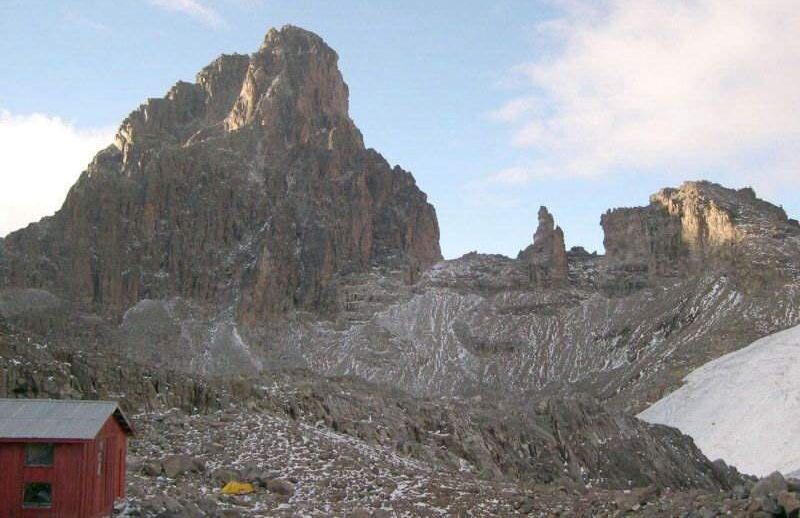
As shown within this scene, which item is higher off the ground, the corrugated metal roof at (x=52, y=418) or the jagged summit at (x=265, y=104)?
the jagged summit at (x=265, y=104)

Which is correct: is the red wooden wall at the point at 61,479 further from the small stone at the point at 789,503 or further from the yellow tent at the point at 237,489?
the small stone at the point at 789,503

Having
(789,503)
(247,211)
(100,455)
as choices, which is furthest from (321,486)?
(247,211)

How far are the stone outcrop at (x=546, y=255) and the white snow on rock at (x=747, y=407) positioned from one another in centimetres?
4668

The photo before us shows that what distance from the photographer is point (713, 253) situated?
124438mm

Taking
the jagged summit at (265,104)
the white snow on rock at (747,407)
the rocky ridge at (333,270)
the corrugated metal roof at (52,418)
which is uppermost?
the jagged summit at (265,104)

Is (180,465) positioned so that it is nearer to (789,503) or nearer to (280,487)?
(280,487)

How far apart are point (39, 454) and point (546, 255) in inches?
4850

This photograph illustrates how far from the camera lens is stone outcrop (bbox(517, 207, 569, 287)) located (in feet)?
454

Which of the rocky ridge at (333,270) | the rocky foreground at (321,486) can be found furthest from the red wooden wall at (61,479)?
the rocky ridge at (333,270)

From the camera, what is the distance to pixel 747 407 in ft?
244

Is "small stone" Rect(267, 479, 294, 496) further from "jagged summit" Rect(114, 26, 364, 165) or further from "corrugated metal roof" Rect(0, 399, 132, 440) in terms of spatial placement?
"jagged summit" Rect(114, 26, 364, 165)

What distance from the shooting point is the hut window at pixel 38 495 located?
24.7 m

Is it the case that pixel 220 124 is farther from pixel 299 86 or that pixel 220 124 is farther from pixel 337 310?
pixel 337 310

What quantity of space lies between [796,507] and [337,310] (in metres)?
119
